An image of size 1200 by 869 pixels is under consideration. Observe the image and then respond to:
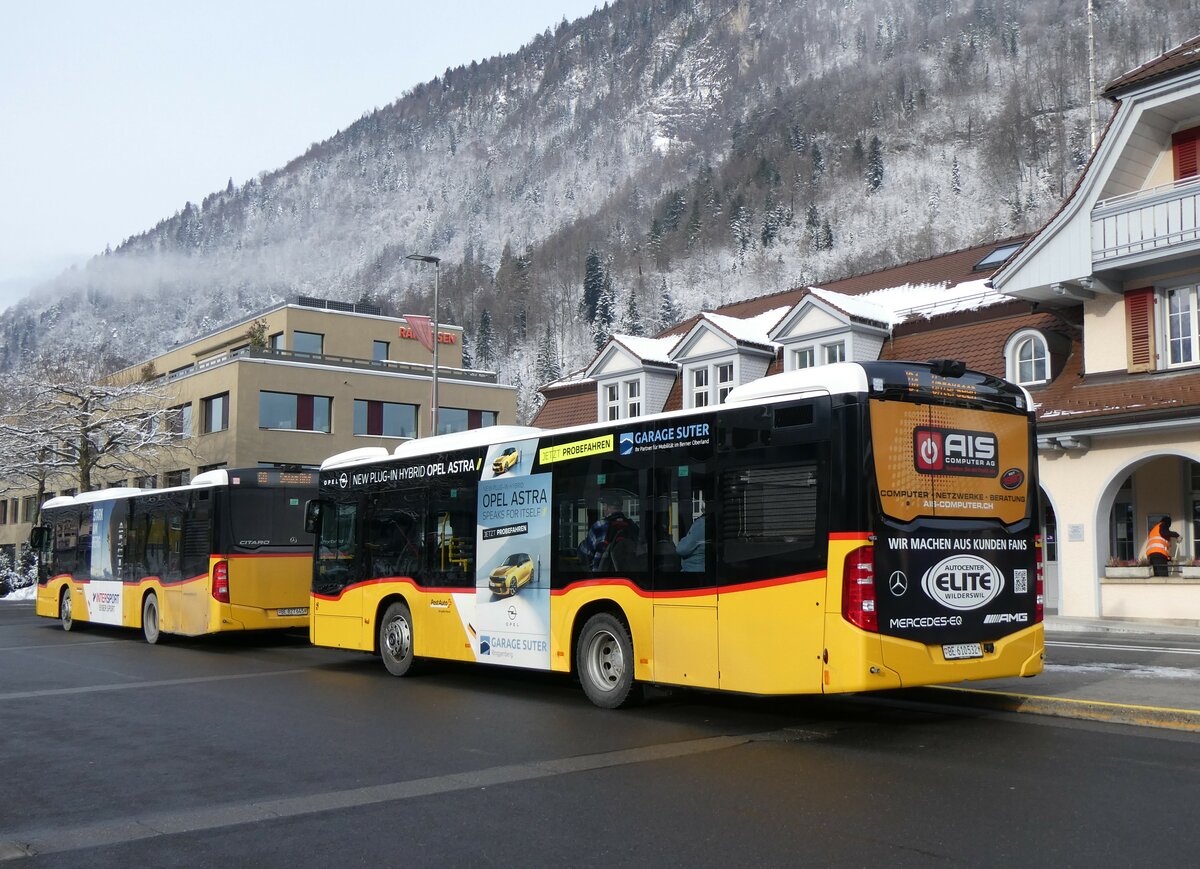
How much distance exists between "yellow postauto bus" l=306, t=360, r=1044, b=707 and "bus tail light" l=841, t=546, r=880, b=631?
15mm

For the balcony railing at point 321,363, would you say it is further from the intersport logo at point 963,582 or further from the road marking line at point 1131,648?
the intersport logo at point 963,582

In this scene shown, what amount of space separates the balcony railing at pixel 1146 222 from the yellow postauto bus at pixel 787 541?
13.6 meters

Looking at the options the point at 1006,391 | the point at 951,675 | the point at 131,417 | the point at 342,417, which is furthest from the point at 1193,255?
the point at 131,417

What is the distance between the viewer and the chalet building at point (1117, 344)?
71.3 ft

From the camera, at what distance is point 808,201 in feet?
552

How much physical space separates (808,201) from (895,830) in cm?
16830

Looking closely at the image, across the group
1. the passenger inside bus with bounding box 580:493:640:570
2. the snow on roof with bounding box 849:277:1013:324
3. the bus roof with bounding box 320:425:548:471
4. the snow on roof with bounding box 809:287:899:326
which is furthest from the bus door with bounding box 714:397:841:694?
the snow on roof with bounding box 809:287:899:326

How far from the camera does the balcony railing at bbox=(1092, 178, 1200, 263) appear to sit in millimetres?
21531

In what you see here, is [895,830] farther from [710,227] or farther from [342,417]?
[710,227]

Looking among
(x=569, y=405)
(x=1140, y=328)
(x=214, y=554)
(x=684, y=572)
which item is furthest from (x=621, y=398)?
(x=684, y=572)

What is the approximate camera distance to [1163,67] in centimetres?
2189

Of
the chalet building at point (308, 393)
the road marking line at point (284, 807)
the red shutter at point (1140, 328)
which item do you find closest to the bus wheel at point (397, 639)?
the road marking line at point (284, 807)

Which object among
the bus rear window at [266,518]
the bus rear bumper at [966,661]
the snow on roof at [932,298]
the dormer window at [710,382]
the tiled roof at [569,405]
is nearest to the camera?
the bus rear bumper at [966,661]

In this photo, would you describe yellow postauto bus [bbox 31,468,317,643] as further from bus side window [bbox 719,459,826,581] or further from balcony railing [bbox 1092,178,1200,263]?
balcony railing [bbox 1092,178,1200,263]
